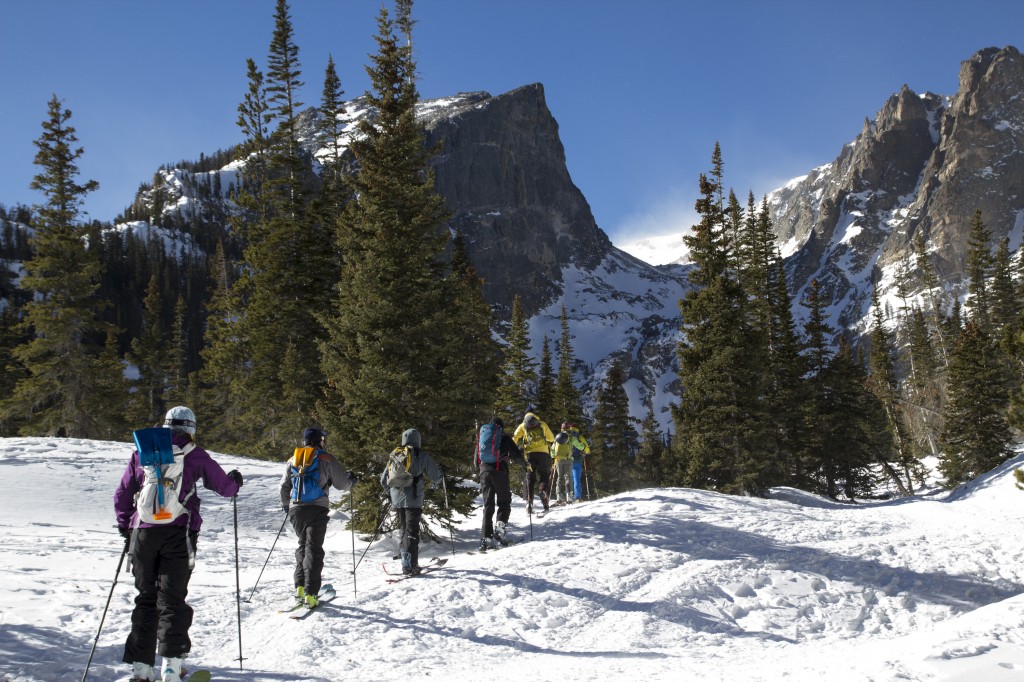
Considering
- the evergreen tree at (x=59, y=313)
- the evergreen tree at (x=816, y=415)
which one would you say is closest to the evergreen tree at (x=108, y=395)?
the evergreen tree at (x=59, y=313)

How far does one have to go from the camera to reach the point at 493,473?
40.0ft

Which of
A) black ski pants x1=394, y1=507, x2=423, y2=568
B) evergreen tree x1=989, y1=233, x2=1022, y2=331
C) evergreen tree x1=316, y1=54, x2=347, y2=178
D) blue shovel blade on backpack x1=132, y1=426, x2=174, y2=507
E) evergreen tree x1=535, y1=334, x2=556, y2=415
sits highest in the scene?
evergreen tree x1=316, y1=54, x2=347, y2=178

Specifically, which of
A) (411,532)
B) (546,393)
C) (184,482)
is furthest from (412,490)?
(546,393)

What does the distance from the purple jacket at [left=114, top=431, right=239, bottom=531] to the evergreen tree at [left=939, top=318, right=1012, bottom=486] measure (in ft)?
133

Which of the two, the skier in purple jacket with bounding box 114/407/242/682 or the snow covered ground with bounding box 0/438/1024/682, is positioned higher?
the skier in purple jacket with bounding box 114/407/242/682

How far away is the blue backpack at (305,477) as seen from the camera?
8.73 m

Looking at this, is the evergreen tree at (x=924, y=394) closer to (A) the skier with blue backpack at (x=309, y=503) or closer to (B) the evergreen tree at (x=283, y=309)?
(B) the evergreen tree at (x=283, y=309)

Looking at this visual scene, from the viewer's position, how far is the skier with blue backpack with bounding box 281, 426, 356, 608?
28.3ft

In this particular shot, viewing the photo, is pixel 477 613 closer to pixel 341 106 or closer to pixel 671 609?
pixel 671 609

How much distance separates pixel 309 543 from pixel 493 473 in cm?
429

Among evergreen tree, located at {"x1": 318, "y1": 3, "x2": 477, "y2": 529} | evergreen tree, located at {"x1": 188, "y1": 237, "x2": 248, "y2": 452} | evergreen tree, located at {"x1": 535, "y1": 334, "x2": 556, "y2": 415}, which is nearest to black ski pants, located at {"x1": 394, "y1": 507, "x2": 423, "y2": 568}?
evergreen tree, located at {"x1": 318, "y1": 3, "x2": 477, "y2": 529}

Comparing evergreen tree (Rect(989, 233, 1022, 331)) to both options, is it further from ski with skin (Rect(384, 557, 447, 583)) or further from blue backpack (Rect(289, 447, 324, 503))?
blue backpack (Rect(289, 447, 324, 503))

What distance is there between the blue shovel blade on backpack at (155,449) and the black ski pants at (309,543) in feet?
9.92

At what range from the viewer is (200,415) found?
42.3 m
